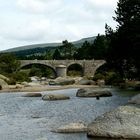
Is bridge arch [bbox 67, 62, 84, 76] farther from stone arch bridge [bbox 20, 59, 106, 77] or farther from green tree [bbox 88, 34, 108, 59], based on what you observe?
green tree [bbox 88, 34, 108, 59]

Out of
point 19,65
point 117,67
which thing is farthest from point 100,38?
point 117,67

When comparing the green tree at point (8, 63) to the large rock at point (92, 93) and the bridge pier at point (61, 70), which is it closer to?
the bridge pier at point (61, 70)

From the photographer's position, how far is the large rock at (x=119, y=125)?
78.0 feet

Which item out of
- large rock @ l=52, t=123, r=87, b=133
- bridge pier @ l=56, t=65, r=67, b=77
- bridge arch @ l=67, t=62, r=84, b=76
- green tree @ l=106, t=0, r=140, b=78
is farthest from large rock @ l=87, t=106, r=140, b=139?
bridge arch @ l=67, t=62, r=84, b=76

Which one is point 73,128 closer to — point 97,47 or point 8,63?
point 8,63

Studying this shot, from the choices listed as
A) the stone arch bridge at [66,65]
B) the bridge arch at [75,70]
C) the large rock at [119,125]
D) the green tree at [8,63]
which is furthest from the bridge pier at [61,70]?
the large rock at [119,125]

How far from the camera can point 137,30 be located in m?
66.6

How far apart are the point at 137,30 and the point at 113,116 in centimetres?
4338

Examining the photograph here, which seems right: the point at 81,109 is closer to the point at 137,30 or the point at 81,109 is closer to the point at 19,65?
the point at 137,30

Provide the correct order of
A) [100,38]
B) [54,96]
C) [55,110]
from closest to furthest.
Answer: [55,110], [54,96], [100,38]

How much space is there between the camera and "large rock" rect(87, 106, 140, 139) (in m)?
23.8

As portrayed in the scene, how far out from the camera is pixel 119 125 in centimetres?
2398

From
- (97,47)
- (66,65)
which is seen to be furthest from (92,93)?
(97,47)

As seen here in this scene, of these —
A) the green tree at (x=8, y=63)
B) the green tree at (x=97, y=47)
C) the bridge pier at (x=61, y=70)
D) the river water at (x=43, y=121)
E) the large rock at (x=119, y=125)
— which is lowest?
the river water at (x=43, y=121)
